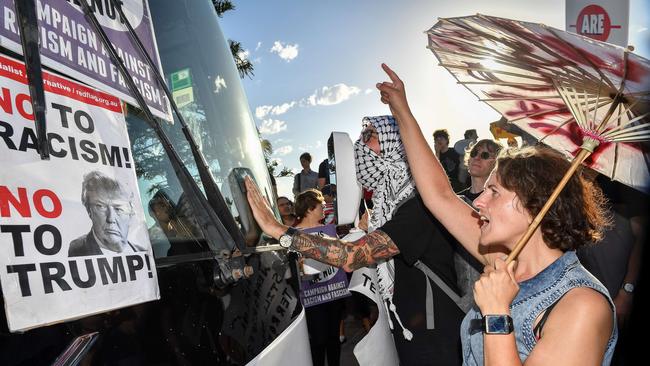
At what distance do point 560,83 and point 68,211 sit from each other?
5.99 feet

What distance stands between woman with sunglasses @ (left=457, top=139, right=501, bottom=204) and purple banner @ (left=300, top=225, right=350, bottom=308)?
1720 mm

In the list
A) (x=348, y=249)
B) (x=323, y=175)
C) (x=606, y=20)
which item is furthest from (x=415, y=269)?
(x=323, y=175)

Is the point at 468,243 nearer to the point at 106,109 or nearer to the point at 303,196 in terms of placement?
the point at 106,109

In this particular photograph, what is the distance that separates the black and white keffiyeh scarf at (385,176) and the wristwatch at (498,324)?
110 cm

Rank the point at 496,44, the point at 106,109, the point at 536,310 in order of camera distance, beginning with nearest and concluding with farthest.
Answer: the point at 106,109 < the point at 536,310 < the point at 496,44

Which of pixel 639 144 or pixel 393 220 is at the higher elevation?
pixel 639 144

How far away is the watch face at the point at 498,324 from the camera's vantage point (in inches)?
61.3

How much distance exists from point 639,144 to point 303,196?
4.10 meters

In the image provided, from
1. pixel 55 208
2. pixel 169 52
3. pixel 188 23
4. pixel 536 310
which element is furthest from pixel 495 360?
pixel 188 23

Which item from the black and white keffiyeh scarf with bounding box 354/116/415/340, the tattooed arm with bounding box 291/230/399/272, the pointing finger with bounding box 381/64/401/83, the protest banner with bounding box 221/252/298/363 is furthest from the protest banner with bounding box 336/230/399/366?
the pointing finger with bounding box 381/64/401/83

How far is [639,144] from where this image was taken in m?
2.04

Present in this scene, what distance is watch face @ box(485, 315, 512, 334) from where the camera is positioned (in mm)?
1557

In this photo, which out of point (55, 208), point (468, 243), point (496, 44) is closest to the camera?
point (55, 208)

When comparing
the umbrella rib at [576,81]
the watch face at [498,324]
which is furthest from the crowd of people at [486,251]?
the umbrella rib at [576,81]
